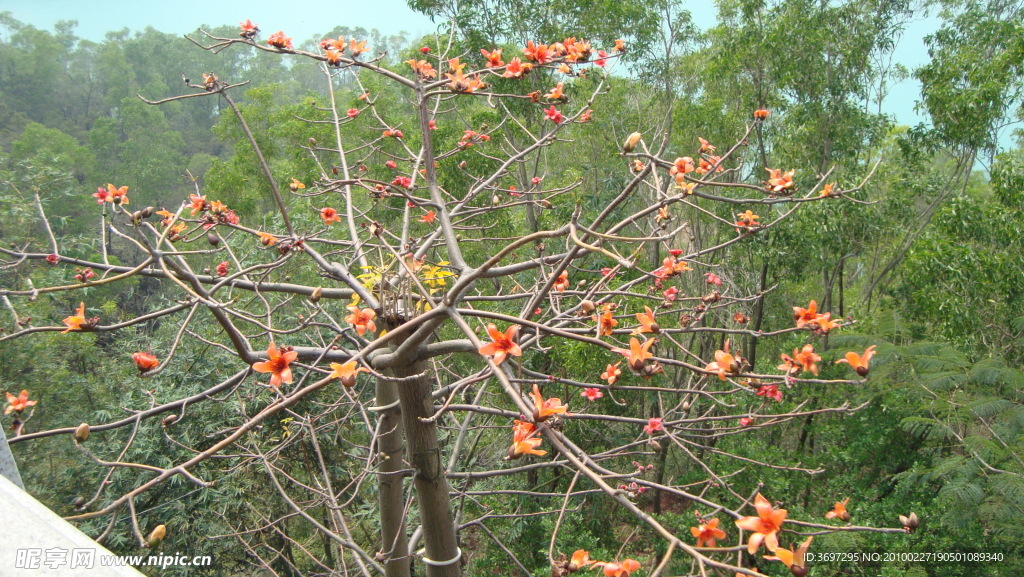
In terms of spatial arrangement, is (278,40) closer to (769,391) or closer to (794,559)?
(769,391)

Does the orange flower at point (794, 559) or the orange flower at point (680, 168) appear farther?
the orange flower at point (680, 168)

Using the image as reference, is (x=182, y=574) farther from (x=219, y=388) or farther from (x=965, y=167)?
(x=965, y=167)

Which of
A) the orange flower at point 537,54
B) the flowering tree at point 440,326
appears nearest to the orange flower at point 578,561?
the flowering tree at point 440,326

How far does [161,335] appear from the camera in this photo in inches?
240

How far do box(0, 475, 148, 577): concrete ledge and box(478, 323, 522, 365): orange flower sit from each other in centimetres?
45

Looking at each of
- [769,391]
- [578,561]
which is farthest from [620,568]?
[769,391]

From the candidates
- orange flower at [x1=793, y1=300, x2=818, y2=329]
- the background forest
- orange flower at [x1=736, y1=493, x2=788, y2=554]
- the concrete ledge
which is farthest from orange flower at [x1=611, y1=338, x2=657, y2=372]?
the background forest

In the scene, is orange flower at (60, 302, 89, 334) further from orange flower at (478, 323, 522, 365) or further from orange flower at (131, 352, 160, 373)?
orange flower at (478, 323, 522, 365)

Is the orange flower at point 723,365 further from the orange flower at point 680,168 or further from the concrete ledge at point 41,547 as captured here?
the concrete ledge at point 41,547

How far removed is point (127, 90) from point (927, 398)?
19056mm

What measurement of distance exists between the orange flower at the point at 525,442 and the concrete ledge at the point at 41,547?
41 cm

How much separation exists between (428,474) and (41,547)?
46.0 inches

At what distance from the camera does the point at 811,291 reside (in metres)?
8.30

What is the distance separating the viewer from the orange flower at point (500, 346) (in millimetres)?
831
